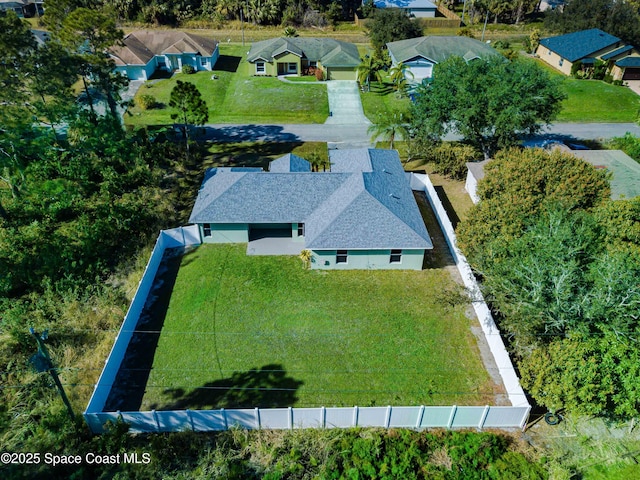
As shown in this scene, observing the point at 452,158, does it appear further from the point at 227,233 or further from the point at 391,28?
the point at 391,28

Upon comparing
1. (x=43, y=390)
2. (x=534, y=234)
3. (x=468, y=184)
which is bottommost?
(x=43, y=390)

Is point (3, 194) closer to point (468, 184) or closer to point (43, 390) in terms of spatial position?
point (43, 390)

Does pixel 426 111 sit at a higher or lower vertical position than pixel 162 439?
higher

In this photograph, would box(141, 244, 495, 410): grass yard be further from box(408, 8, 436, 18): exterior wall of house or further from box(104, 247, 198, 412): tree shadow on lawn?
box(408, 8, 436, 18): exterior wall of house

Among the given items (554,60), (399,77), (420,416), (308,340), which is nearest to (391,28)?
(399,77)

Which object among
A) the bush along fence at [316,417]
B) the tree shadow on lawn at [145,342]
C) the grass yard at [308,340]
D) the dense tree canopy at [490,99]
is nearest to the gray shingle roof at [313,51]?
the dense tree canopy at [490,99]

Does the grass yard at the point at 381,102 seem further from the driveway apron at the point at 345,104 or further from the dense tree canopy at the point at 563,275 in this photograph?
the dense tree canopy at the point at 563,275

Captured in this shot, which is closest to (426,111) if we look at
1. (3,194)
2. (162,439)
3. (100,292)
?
(100,292)

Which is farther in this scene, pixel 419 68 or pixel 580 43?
pixel 580 43
